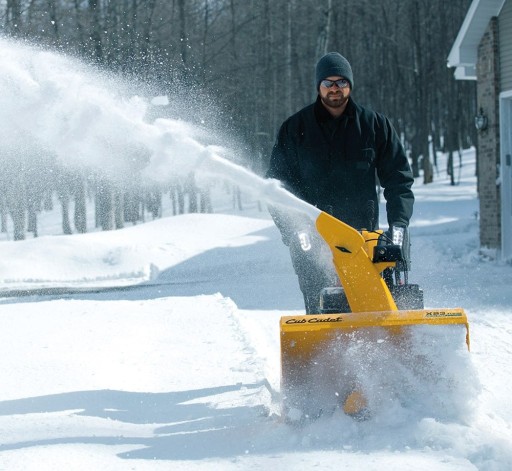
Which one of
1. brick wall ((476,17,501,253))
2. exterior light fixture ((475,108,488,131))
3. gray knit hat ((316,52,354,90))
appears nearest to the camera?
gray knit hat ((316,52,354,90))

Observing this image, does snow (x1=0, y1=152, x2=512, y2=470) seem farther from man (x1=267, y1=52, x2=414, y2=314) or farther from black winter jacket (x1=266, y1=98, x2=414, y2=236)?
black winter jacket (x1=266, y1=98, x2=414, y2=236)

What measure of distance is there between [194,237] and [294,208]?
13.1 m

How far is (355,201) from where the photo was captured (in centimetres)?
455

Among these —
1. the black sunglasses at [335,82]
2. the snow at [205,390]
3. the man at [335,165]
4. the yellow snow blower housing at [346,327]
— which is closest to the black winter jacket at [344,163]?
the man at [335,165]

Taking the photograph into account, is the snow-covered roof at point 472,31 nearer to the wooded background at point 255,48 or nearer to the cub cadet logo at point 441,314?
the wooded background at point 255,48

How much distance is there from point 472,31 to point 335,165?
9971mm

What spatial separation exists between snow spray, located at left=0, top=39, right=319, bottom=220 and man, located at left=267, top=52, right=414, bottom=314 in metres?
0.41

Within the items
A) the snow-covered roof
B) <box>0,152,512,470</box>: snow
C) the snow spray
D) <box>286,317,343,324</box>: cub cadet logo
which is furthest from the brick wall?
<box>286,317,343,324</box>: cub cadet logo

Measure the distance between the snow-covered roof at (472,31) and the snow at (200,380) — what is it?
4782mm

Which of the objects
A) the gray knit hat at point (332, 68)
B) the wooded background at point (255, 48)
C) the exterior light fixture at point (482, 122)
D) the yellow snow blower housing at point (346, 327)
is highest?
the wooded background at point (255, 48)

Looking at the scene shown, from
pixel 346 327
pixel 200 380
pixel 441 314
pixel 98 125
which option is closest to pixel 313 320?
pixel 346 327

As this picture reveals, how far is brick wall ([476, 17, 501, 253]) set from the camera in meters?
13.1

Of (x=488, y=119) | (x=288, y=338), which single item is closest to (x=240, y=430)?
(x=288, y=338)

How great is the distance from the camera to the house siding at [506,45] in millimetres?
12867
